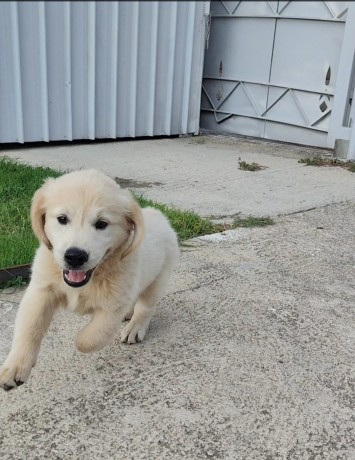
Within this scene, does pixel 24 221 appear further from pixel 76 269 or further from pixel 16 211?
pixel 76 269

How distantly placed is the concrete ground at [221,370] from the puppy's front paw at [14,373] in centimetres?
9

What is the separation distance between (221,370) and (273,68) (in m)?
7.24

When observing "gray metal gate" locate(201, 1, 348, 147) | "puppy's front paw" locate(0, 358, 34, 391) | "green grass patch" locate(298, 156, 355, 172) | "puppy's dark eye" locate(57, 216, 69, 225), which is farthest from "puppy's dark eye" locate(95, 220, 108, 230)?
"gray metal gate" locate(201, 1, 348, 147)

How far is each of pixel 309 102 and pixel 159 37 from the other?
2561mm

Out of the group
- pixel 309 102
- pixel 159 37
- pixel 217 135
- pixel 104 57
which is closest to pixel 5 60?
pixel 104 57

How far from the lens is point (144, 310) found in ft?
8.41

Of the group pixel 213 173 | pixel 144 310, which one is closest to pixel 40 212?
pixel 144 310

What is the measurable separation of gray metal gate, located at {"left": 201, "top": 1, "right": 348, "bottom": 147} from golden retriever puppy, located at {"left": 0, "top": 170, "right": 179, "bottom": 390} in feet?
21.5

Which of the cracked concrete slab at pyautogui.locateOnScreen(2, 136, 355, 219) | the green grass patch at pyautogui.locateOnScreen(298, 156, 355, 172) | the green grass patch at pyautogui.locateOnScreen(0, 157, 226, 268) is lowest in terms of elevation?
the cracked concrete slab at pyautogui.locateOnScreen(2, 136, 355, 219)

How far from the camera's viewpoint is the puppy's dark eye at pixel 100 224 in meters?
1.99

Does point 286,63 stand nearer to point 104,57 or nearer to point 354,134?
point 354,134

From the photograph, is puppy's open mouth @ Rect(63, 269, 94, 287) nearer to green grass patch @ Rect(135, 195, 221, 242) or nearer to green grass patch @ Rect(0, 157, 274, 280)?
green grass patch @ Rect(0, 157, 274, 280)

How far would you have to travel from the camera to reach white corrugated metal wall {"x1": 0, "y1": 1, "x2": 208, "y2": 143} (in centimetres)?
679

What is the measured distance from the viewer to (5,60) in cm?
667
